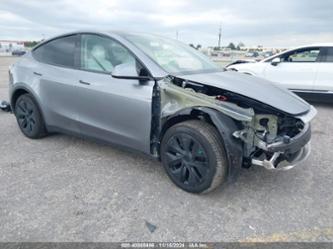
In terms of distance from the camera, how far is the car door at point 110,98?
2.88 metres

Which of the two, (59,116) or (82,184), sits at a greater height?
(59,116)

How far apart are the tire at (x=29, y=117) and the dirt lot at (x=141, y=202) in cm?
46

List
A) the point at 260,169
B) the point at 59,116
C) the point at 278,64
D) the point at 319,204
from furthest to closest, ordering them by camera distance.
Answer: the point at 278,64, the point at 59,116, the point at 260,169, the point at 319,204

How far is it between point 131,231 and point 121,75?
4.87ft

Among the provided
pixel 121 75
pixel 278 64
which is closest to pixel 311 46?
pixel 278 64

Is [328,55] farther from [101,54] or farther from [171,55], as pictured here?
[101,54]

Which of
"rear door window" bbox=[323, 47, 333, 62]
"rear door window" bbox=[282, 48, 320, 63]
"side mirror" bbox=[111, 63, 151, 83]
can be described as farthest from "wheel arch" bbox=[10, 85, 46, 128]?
"rear door window" bbox=[323, 47, 333, 62]

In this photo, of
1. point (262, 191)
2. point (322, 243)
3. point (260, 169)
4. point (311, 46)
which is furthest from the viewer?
point (311, 46)

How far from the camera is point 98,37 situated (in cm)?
333

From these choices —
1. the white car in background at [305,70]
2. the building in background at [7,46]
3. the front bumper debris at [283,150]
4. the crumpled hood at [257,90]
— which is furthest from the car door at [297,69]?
the building in background at [7,46]

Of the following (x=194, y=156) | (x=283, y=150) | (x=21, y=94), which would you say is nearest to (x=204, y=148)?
(x=194, y=156)

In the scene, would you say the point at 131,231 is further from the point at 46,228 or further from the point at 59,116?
the point at 59,116

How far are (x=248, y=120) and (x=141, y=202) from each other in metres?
1.26

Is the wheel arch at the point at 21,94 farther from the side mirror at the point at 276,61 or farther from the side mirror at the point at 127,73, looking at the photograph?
the side mirror at the point at 276,61
